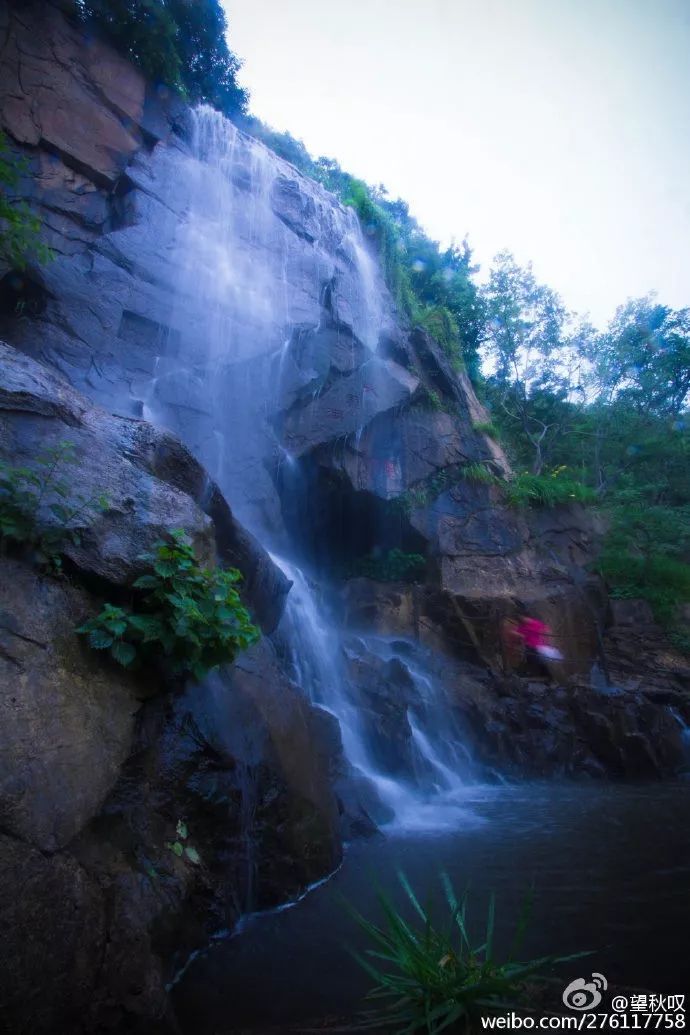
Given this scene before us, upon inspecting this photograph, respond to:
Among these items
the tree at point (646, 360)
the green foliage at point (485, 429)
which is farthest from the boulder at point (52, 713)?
the tree at point (646, 360)

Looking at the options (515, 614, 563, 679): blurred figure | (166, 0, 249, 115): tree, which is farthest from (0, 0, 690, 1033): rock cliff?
(166, 0, 249, 115): tree

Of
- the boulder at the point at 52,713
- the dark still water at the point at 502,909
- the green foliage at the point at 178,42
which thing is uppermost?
the green foliage at the point at 178,42

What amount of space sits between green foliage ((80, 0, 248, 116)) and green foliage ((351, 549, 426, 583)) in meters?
12.2

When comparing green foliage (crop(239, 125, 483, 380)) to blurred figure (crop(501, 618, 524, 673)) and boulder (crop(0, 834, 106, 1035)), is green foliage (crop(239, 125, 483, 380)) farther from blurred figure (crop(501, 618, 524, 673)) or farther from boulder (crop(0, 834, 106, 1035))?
boulder (crop(0, 834, 106, 1035))

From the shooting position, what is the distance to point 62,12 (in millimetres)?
11383

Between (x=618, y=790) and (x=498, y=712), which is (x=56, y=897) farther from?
(x=498, y=712)

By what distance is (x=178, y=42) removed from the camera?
43.8 ft

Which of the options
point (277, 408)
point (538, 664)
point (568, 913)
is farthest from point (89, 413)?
point (538, 664)

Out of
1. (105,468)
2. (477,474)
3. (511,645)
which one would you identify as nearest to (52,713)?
(105,468)

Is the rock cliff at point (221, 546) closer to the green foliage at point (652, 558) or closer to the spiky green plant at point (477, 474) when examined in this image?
the spiky green plant at point (477, 474)

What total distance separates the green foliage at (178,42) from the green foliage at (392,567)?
479 inches

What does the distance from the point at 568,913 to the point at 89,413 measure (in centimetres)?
564

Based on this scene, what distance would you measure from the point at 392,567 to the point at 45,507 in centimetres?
1132

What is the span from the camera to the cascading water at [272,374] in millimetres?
9086
